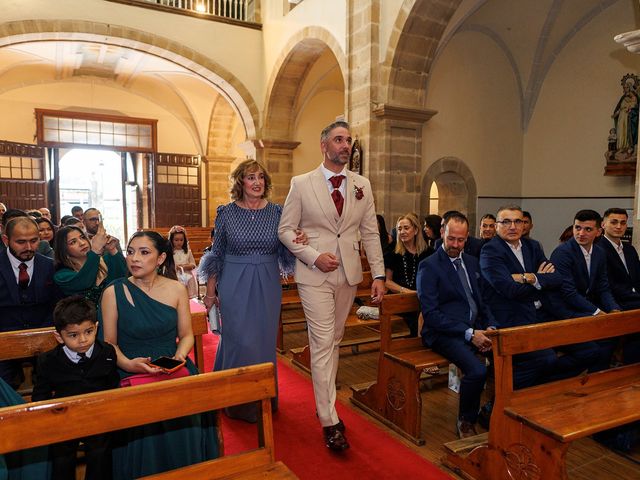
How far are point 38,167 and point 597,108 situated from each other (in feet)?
41.5

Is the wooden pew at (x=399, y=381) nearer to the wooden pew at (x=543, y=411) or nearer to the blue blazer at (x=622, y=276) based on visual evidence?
the wooden pew at (x=543, y=411)

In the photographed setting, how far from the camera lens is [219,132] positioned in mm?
14516

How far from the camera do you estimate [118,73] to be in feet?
42.4

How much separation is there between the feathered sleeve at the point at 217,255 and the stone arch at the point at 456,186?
18.1ft

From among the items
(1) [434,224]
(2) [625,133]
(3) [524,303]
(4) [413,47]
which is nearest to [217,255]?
(3) [524,303]

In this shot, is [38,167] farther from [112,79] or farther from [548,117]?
[548,117]

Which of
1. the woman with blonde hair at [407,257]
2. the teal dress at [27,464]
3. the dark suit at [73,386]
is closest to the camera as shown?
the teal dress at [27,464]

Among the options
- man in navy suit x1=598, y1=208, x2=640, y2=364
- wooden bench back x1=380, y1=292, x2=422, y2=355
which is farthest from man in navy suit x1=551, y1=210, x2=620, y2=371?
wooden bench back x1=380, y1=292, x2=422, y2=355

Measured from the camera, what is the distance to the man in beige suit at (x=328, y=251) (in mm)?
2686

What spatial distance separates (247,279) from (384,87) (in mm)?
5002

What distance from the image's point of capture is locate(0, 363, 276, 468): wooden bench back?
1363 millimetres

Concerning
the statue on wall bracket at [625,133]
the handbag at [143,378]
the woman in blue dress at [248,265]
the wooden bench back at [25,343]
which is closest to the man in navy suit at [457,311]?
the woman in blue dress at [248,265]

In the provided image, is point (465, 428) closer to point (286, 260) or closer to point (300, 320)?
point (286, 260)

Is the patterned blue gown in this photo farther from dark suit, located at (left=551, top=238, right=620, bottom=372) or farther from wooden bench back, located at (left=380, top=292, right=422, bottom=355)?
dark suit, located at (left=551, top=238, right=620, bottom=372)
